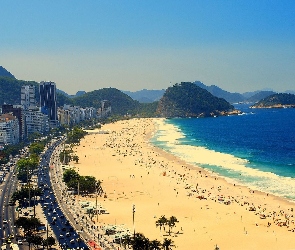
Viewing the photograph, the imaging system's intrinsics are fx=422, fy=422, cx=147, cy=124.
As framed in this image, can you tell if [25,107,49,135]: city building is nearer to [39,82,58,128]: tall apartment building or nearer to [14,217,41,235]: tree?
[39,82,58,128]: tall apartment building

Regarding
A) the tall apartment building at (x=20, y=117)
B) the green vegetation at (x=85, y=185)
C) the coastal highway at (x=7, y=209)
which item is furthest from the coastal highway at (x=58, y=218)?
the tall apartment building at (x=20, y=117)

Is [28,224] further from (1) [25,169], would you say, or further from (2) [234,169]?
(2) [234,169]

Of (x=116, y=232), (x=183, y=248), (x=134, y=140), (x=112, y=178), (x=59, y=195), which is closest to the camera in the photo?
(x=183, y=248)

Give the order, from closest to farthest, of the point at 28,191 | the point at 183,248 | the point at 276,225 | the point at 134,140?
the point at 183,248
the point at 276,225
the point at 28,191
the point at 134,140

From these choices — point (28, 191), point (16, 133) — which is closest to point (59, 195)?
point (28, 191)

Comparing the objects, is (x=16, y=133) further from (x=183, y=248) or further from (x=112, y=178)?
(x=183, y=248)
